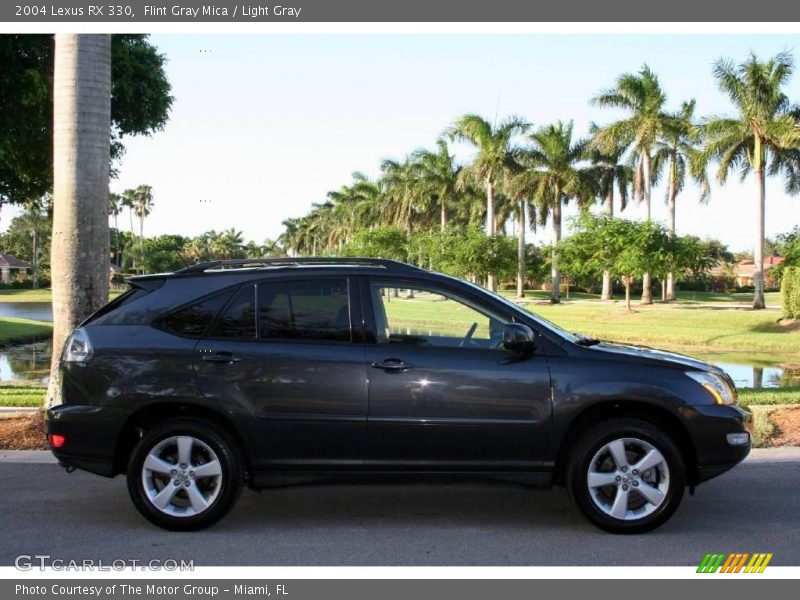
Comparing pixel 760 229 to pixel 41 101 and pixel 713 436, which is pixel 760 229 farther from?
pixel 713 436

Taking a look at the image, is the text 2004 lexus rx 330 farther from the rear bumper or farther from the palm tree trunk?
the palm tree trunk

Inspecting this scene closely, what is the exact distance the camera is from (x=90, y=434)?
5543 mm

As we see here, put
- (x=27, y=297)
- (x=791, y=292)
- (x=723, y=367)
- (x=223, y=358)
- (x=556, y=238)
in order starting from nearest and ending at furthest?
(x=223, y=358) → (x=723, y=367) → (x=791, y=292) → (x=556, y=238) → (x=27, y=297)

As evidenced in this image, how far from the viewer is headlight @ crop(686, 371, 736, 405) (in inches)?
217

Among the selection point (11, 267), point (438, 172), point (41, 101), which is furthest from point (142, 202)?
point (41, 101)

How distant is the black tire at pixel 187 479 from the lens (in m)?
5.45

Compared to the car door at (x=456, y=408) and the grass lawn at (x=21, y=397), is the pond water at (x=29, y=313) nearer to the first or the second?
the grass lawn at (x=21, y=397)

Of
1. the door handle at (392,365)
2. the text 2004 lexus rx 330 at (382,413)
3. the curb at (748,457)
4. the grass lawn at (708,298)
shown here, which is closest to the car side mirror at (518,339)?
the text 2004 lexus rx 330 at (382,413)

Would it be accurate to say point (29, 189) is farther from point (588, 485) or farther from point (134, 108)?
point (588, 485)

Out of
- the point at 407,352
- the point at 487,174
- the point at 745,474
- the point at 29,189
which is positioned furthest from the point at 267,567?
the point at 487,174

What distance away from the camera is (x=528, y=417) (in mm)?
5434

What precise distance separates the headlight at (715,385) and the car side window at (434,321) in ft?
4.39

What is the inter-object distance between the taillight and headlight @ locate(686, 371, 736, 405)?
4218mm

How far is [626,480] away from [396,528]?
5.12 feet
